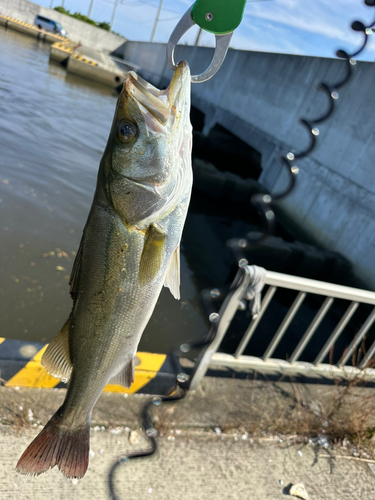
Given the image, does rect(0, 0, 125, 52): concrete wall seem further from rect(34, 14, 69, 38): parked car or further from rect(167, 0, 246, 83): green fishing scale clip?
rect(167, 0, 246, 83): green fishing scale clip

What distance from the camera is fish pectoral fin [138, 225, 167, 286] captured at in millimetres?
1330

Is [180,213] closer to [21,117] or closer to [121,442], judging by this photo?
[121,442]

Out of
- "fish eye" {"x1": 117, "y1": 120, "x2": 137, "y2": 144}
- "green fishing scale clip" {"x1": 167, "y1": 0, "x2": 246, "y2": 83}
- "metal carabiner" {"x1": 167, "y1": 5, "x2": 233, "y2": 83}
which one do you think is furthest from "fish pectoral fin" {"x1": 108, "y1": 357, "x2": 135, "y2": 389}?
"green fishing scale clip" {"x1": 167, "y1": 0, "x2": 246, "y2": 83}

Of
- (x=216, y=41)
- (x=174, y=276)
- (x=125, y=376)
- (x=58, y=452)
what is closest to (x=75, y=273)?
(x=174, y=276)

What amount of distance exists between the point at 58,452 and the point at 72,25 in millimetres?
59365

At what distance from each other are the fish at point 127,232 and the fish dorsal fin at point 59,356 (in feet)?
0.23

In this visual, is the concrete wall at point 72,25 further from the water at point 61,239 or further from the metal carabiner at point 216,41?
the metal carabiner at point 216,41

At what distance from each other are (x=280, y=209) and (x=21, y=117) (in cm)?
898

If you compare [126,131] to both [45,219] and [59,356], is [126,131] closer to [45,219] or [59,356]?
[59,356]

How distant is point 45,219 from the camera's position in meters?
6.76

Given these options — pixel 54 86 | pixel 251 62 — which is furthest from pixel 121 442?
pixel 54 86

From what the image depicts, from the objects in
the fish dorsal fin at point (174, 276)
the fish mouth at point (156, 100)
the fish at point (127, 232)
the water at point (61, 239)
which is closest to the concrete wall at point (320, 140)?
the water at point (61, 239)

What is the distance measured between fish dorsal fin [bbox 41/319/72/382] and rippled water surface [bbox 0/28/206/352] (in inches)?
129

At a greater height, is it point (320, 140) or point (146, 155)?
point (320, 140)
